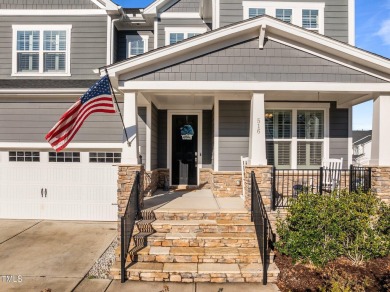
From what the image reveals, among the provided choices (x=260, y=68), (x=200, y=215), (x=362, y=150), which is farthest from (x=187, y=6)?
(x=362, y=150)

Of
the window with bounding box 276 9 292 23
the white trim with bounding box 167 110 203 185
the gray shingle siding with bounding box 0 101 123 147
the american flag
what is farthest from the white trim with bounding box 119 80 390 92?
the window with bounding box 276 9 292 23

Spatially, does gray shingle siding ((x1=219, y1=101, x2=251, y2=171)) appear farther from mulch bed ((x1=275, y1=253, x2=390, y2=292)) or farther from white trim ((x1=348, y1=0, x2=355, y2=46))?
white trim ((x1=348, y1=0, x2=355, y2=46))

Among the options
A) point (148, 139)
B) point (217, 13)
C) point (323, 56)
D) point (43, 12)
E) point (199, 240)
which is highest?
point (43, 12)

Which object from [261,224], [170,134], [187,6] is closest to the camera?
[261,224]

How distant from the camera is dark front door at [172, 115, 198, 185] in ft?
32.1

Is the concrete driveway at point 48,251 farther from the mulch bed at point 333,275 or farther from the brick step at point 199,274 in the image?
the mulch bed at point 333,275

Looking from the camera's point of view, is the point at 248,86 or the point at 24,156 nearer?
the point at 248,86

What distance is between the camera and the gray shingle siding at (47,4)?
31.3ft

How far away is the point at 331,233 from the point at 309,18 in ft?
21.8

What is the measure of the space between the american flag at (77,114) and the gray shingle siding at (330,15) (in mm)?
4706

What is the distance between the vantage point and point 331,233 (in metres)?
5.53

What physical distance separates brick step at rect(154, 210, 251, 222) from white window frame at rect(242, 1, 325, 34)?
239 inches

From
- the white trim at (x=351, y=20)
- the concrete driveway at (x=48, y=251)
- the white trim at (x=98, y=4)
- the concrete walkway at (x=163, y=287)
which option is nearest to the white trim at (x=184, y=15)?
the white trim at (x=98, y=4)

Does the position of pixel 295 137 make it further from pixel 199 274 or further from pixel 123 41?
pixel 123 41
